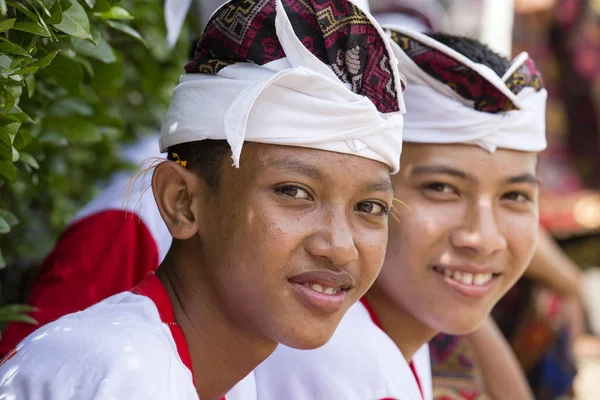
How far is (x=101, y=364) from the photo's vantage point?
200 centimetres

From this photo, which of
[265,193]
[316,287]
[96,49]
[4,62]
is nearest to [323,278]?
[316,287]

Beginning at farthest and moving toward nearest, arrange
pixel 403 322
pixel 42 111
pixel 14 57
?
pixel 403 322
pixel 42 111
pixel 14 57

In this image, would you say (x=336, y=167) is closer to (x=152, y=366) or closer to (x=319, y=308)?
(x=319, y=308)

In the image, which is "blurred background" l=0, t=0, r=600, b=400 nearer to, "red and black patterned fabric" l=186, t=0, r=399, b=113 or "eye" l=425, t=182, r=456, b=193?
"red and black patterned fabric" l=186, t=0, r=399, b=113

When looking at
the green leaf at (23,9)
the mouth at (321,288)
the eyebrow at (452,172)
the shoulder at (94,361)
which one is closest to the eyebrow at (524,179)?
the eyebrow at (452,172)

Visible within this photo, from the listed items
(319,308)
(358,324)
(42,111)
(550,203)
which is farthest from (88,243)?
(550,203)

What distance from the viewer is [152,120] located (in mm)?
4594

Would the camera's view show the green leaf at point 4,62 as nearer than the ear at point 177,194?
Yes

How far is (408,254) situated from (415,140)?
40 cm

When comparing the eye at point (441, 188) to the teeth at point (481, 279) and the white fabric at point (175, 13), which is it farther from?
the white fabric at point (175, 13)

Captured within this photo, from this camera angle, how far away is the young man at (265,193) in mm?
2232

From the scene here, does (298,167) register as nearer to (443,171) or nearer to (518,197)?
(443,171)

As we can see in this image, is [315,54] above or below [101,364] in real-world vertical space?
above

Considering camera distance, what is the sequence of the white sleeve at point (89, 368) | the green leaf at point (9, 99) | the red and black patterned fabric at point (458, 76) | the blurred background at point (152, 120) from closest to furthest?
the white sleeve at point (89, 368) < the green leaf at point (9, 99) < the blurred background at point (152, 120) < the red and black patterned fabric at point (458, 76)
